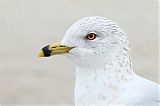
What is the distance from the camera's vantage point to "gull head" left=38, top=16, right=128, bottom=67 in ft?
10.6

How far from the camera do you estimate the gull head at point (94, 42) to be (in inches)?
127

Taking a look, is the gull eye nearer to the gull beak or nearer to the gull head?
the gull head

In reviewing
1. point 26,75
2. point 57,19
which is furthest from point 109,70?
point 57,19

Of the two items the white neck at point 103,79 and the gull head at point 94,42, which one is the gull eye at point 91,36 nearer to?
the gull head at point 94,42

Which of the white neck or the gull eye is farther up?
the gull eye

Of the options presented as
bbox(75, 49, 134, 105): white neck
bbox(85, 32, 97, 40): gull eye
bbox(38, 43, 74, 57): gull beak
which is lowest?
bbox(75, 49, 134, 105): white neck

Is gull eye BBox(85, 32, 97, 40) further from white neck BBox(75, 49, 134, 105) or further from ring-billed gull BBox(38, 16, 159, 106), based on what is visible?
white neck BBox(75, 49, 134, 105)

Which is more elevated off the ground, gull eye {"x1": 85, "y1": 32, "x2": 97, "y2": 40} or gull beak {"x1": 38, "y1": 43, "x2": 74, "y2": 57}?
gull eye {"x1": 85, "y1": 32, "x2": 97, "y2": 40}

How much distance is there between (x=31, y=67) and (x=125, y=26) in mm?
1612

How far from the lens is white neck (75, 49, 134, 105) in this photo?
3.22 metres

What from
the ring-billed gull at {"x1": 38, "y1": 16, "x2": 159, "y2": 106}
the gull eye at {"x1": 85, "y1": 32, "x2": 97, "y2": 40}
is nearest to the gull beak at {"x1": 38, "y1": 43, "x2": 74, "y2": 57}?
the ring-billed gull at {"x1": 38, "y1": 16, "x2": 159, "y2": 106}

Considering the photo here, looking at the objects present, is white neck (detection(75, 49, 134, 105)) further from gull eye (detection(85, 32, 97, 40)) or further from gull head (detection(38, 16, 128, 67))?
gull eye (detection(85, 32, 97, 40))

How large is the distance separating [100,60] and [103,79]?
10 cm

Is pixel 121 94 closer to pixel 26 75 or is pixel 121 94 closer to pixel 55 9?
pixel 26 75
